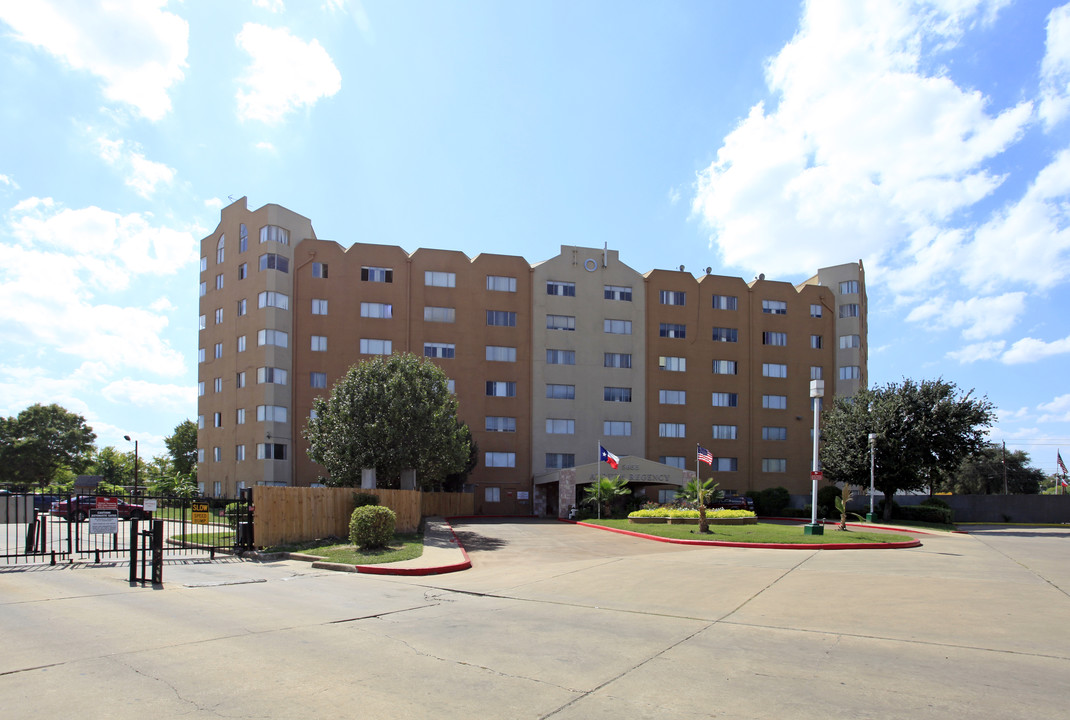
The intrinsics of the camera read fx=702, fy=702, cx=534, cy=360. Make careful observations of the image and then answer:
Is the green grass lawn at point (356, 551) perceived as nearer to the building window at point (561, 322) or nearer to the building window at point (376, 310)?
the building window at point (376, 310)

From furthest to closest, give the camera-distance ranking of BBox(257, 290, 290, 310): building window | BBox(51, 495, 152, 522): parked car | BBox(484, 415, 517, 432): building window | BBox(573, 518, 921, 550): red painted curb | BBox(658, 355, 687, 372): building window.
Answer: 1. BBox(658, 355, 687, 372): building window
2. BBox(484, 415, 517, 432): building window
3. BBox(257, 290, 290, 310): building window
4. BBox(573, 518, 921, 550): red painted curb
5. BBox(51, 495, 152, 522): parked car

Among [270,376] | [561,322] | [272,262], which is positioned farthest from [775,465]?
[272,262]

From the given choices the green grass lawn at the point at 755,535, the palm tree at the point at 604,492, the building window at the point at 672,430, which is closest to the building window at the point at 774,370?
the building window at the point at 672,430

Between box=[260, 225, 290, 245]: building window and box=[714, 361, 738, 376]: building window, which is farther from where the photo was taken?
box=[714, 361, 738, 376]: building window

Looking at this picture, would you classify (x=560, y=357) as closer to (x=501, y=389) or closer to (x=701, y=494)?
(x=501, y=389)

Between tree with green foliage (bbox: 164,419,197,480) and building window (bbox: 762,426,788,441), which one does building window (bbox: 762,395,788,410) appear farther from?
tree with green foliage (bbox: 164,419,197,480)

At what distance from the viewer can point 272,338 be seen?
164ft

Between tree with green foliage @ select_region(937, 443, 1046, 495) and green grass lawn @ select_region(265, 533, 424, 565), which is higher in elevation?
green grass lawn @ select_region(265, 533, 424, 565)

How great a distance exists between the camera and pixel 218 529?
1253 inches

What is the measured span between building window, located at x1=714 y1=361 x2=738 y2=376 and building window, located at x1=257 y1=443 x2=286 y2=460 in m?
35.4

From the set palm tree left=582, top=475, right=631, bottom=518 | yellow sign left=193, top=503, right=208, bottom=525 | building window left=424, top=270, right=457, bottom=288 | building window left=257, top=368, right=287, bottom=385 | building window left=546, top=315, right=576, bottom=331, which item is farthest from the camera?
building window left=546, top=315, right=576, bottom=331

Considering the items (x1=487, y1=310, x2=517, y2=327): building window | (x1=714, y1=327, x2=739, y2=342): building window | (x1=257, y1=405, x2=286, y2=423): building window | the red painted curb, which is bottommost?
the red painted curb

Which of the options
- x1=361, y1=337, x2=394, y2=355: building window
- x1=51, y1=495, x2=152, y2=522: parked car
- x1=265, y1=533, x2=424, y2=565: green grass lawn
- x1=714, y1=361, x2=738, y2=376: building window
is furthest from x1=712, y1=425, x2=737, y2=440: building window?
x1=51, y1=495, x2=152, y2=522: parked car

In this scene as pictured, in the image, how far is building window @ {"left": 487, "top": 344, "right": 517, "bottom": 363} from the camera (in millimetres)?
55594
